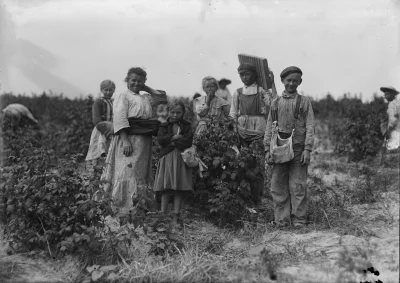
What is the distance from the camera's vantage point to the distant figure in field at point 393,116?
31.1 feet

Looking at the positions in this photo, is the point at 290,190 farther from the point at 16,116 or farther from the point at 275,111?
the point at 16,116

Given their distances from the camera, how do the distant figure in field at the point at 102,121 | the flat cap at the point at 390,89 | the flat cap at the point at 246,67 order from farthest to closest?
the flat cap at the point at 390,89, the distant figure in field at the point at 102,121, the flat cap at the point at 246,67

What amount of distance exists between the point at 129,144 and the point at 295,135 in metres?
1.83

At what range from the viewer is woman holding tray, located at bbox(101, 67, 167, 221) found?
221 inches

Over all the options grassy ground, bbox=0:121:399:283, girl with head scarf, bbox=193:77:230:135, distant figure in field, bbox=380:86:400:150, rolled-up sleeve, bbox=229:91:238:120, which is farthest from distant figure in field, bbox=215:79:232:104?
grassy ground, bbox=0:121:399:283

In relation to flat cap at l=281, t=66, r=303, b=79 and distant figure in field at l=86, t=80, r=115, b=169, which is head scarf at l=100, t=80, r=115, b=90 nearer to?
distant figure in field at l=86, t=80, r=115, b=169

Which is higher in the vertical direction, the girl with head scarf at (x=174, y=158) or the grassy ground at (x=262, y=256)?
the girl with head scarf at (x=174, y=158)

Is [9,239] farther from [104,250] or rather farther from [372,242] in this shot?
[372,242]

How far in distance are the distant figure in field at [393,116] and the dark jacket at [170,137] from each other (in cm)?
541

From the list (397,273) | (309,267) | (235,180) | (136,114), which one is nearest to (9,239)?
(136,114)

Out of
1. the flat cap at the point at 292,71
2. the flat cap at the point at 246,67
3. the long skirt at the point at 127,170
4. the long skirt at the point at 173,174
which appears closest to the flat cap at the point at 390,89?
the flat cap at the point at 246,67

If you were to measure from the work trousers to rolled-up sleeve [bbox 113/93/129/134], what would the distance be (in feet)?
5.71

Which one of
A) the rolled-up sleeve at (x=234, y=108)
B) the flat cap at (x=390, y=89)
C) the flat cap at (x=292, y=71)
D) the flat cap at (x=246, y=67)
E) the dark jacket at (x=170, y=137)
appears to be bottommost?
the dark jacket at (x=170, y=137)

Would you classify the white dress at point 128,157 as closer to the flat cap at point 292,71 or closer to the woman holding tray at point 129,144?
the woman holding tray at point 129,144
